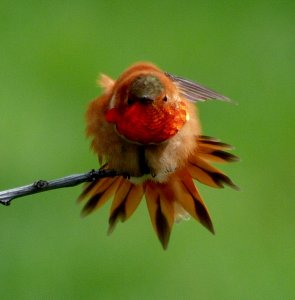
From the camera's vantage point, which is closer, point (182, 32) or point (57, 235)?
point (57, 235)

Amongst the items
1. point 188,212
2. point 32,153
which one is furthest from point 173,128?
point 32,153

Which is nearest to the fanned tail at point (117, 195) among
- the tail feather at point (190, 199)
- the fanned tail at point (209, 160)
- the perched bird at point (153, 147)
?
the perched bird at point (153, 147)

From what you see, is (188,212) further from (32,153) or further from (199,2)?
(199,2)

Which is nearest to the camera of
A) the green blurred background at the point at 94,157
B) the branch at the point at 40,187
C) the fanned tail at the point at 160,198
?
the branch at the point at 40,187

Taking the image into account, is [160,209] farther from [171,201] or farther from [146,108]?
[146,108]

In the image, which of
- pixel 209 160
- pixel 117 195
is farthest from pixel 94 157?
pixel 209 160

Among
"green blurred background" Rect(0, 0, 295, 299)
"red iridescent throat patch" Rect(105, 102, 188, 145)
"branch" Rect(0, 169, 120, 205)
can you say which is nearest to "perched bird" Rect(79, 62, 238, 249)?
"red iridescent throat patch" Rect(105, 102, 188, 145)

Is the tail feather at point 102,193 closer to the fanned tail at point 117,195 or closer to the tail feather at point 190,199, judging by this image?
the fanned tail at point 117,195
